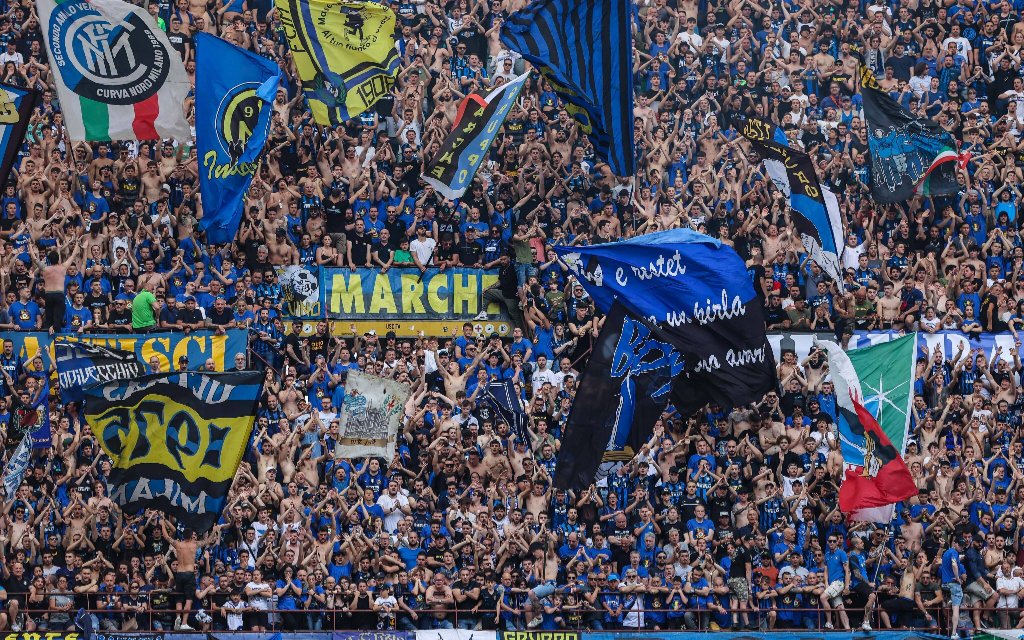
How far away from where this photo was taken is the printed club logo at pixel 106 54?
102ft

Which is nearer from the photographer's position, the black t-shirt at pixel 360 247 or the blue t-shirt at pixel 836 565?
the blue t-shirt at pixel 836 565

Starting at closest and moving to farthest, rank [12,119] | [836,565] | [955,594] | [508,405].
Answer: [955,594] < [12,119] < [836,565] < [508,405]

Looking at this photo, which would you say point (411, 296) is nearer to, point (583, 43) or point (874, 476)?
point (583, 43)

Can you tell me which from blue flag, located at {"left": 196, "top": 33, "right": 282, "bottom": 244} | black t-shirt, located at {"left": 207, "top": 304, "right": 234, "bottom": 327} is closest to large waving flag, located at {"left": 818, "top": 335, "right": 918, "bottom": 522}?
black t-shirt, located at {"left": 207, "top": 304, "right": 234, "bottom": 327}

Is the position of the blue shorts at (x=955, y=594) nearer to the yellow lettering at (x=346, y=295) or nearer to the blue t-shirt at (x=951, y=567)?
the blue t-shirt at (x=951, y=567)

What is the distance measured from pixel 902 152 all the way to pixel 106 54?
13.2 meters

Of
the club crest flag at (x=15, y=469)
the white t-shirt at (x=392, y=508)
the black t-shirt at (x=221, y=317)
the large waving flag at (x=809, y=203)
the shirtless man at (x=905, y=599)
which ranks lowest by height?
the shirtless man at (x=905, y=599)

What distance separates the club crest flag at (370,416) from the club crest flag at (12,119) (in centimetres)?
581

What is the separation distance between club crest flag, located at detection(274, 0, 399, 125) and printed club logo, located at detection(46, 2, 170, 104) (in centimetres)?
219

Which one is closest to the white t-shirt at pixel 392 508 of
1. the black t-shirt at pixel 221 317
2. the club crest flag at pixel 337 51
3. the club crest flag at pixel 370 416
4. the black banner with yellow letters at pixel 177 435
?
the club crest flag at pixel 370 416

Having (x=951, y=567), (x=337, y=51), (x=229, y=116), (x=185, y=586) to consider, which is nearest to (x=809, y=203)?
(x=951, y=567)

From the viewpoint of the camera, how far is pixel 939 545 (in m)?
30.0

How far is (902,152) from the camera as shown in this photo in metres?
34.3

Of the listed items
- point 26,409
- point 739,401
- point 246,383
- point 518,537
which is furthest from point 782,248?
point 26,409
